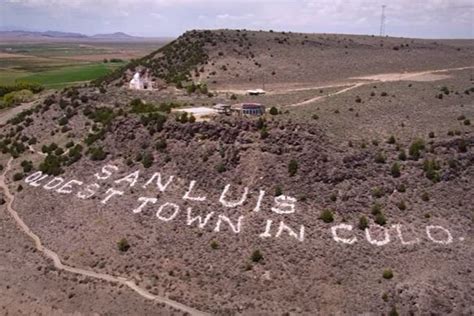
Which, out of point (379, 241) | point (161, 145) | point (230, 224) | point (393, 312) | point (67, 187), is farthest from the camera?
point (161, 145)

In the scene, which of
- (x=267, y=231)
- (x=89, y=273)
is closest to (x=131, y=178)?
(x=89, y=273)

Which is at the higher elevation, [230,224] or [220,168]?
[220,168]

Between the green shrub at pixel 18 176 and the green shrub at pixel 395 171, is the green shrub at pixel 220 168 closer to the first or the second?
the green shrub at pixel 395 171

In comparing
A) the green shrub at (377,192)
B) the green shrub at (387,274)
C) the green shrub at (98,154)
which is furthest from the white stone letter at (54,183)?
the green shrub at (387,274)

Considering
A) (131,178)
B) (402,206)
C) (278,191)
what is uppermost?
(278,191)

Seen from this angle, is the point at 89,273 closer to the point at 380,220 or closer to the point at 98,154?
the point at 98,154
